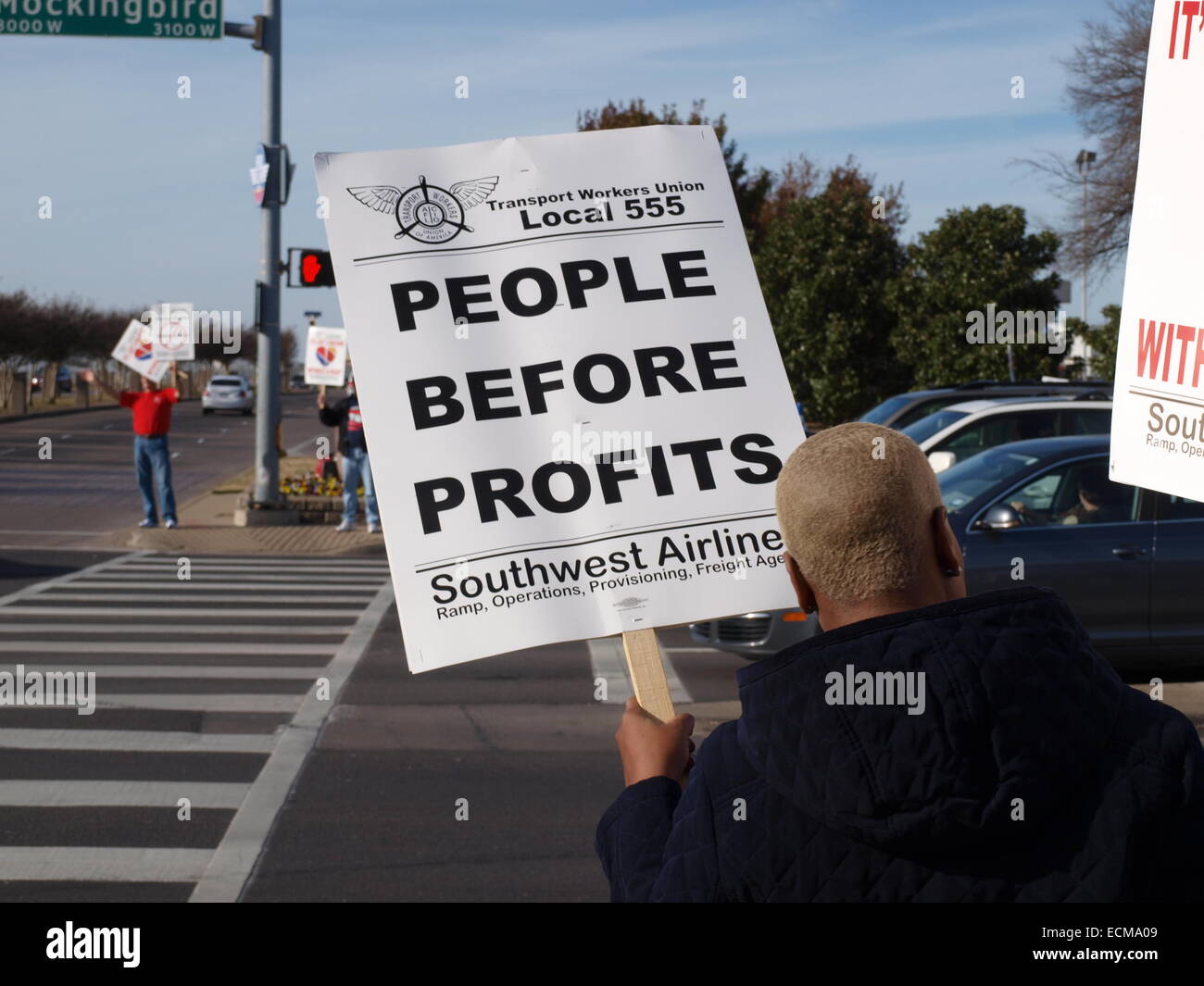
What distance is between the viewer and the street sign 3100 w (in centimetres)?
1520

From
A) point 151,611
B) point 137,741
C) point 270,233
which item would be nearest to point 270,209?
point 270,233

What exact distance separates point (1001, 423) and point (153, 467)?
35.4 ft

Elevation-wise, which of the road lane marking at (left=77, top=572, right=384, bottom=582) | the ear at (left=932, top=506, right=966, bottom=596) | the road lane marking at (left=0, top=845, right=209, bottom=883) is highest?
the ear at (left=932, top=506, right=966, bottom=596)

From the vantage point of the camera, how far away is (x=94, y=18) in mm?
15273

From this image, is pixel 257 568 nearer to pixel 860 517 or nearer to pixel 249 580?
pixel 249 580

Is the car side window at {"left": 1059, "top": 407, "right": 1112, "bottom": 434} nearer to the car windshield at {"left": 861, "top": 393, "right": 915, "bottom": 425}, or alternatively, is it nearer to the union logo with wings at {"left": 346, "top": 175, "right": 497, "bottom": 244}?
the car windshield at {"left": 861, "top": 393, "right": 915, "bottom": 425}

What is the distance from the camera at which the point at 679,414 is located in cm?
291

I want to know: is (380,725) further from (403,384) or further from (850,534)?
(850,534)

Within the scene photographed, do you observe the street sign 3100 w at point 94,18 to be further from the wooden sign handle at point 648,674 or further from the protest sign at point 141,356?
the wooden sign handle at point 648,674

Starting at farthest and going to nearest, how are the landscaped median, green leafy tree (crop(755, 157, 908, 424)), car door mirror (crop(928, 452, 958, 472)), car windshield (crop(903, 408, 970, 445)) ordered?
green leafy tree (crop(755, 157, 908, 424))
the landscaped median
car windshield (crop(903, 408, 970, 445))
car door mirror (crop(928, 452, 958, 472))

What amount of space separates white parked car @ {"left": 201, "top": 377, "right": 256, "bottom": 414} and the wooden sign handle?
63.0 meters

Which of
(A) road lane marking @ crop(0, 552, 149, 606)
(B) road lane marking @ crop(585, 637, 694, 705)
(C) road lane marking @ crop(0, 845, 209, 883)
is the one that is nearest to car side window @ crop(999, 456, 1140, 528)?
(B) road lane marking @ crop(585, 637, 694, 705)

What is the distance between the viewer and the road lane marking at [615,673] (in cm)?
940
